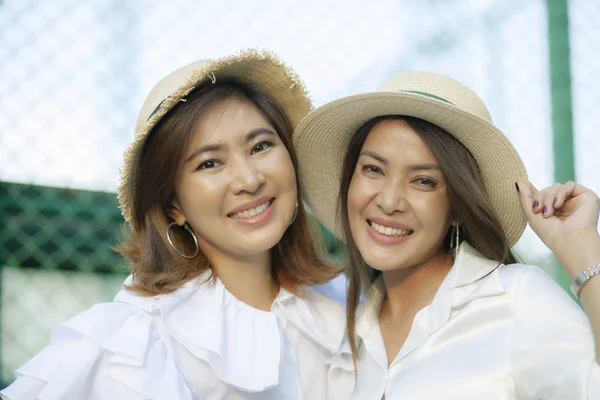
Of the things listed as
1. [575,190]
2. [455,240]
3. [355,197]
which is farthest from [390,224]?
[575,190]

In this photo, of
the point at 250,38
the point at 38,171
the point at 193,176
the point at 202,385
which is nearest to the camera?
the point at 202,385

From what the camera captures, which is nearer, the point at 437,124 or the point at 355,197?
the point at 437,124

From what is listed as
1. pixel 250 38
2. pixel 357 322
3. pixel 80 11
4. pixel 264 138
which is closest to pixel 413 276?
Answer: pixel 357 322

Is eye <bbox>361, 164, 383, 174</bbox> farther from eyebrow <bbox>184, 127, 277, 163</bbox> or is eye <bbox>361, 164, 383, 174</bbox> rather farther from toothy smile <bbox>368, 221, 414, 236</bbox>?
eyebrow <bbox>184, 127, 277, 163</bbox>

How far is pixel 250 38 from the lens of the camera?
396 centimetres

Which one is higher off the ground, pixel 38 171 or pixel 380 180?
pixel 380 180

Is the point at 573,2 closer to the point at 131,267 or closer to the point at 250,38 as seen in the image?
the point at 250,38

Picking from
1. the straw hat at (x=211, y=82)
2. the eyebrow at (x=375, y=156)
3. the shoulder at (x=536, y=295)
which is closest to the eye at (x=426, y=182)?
the eyebrow at (x=375, y=156)

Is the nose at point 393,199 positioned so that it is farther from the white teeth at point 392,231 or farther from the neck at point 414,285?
the neck at point 414,285

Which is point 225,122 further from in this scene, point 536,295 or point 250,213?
point 536,295

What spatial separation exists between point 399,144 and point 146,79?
5.69 feet

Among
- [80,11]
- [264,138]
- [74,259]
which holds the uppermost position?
[80,11]

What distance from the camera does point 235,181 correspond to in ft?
7.97

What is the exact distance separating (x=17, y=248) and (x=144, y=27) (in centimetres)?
117
